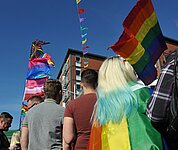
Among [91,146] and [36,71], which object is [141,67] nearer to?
[91,146]

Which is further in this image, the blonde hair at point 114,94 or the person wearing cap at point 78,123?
the person wearing cap at point 78,123

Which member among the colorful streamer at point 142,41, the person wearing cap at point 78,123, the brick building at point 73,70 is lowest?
the person wearing cap at point 78,123

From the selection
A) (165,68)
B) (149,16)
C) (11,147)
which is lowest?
(11,147)

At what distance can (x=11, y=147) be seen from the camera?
448cm

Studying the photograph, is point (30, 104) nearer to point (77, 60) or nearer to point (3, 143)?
point (3, 143)

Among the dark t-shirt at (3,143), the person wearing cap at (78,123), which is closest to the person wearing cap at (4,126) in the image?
the dark t-shirt at (3,143)

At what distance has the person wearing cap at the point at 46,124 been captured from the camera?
315cm

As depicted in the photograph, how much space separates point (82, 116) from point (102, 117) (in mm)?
577

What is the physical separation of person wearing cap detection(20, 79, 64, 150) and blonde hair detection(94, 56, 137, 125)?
3.32ft

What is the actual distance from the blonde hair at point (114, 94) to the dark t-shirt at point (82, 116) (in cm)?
44

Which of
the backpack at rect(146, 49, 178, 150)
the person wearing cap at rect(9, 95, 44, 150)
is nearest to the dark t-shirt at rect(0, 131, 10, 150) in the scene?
Answer: the person wearing cap at rect(9, 95, 44, 150)

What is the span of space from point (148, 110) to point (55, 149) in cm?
171

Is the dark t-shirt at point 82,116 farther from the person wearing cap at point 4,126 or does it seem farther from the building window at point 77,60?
the building window at point 77,60

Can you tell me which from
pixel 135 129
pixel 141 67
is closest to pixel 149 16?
pixel 141 67
